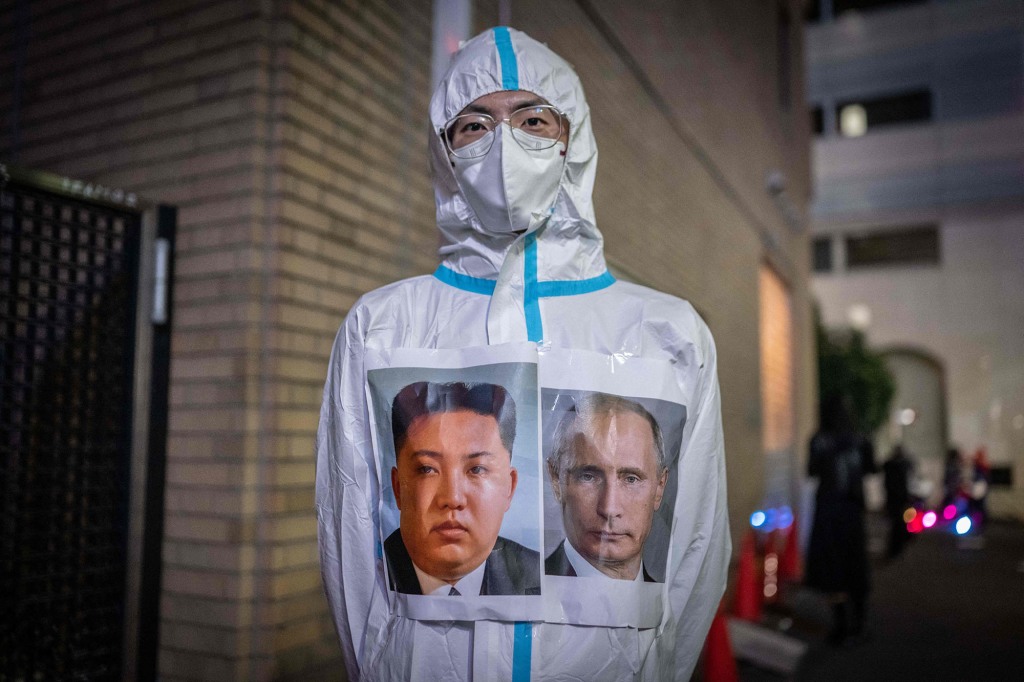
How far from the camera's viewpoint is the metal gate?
8.86ft

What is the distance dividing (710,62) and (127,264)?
20.6 feet

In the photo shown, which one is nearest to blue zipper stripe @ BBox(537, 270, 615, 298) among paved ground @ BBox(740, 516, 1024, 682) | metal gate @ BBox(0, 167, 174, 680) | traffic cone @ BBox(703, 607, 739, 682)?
metal gate @ BBox(0, 167, 174, 680)

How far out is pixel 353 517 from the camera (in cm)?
185

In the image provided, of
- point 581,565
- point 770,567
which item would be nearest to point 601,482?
point 581,565

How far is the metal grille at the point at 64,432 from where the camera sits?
106 inches

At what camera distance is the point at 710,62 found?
7695mm

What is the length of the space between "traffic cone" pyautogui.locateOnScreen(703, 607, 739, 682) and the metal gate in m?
2.82

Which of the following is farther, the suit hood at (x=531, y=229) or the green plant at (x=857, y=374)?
the green plant at (x=857, y=374)

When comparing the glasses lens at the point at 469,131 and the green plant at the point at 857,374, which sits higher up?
the green plant at the point at 857,374

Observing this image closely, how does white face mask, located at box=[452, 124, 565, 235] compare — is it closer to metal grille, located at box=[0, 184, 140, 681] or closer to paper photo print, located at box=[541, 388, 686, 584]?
paper photo print, located at box=[541, 388, 686, 584]

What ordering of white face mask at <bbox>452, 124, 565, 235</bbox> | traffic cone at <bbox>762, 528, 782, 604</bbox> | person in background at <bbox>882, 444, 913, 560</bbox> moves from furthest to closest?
1. person in background at <bbox>882, 444, 913, 560</bbox>
2. traffic cone at <bbox>762, 528, 782, 604</bbox>
3. white face mask at <bbox>452, 124, 565, 235</bbox>

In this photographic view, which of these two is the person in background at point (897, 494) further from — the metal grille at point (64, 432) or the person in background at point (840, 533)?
the metal grille at point (64, 432)

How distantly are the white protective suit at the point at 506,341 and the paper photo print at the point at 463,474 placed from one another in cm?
8

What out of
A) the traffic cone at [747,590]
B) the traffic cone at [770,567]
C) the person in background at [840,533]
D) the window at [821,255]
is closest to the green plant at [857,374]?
the window at [821,255]
